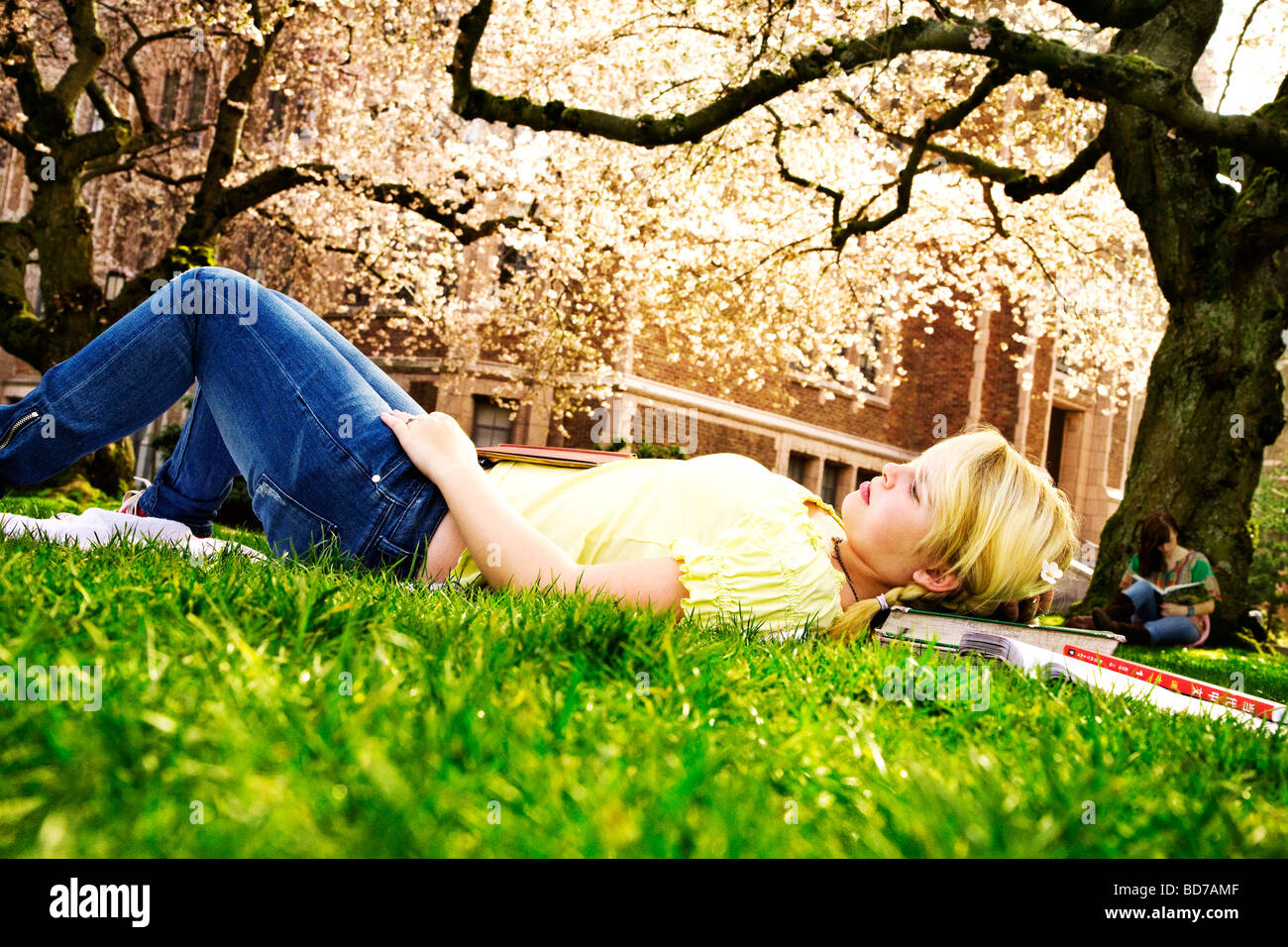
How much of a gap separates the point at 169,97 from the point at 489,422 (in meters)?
12.9

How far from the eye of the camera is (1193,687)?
9.53 feet

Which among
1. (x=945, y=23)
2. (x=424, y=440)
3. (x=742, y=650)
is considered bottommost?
(x=742, y=650)

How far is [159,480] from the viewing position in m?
3.64

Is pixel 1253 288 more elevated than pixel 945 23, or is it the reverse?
pixel 945 23

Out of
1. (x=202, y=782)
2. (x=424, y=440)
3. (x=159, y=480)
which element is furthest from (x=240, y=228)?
(x=202, y=782)

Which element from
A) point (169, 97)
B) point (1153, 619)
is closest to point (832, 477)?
point (1153, 619)

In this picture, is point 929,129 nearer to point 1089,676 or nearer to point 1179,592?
point 1179,592

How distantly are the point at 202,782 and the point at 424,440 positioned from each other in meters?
1.94

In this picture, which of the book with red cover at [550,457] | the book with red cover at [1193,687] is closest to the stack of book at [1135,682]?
the book with red cover at [1193,687]

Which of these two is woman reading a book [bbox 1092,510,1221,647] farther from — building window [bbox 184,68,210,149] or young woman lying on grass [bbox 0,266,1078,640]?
building window [bbox 184,68,210,149]

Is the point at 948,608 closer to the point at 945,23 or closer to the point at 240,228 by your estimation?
the point at 945,23

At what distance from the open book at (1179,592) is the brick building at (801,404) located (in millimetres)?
9355

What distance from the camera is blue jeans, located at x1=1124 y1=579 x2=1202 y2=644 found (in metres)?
9.22

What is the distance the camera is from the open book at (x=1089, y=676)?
247 centimetres
